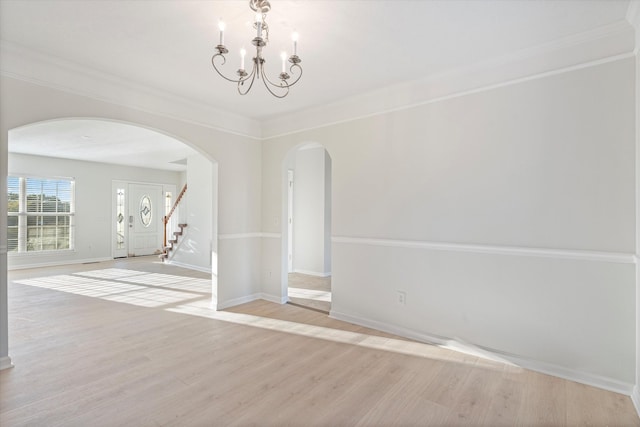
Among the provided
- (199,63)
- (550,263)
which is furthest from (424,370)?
(199,63)

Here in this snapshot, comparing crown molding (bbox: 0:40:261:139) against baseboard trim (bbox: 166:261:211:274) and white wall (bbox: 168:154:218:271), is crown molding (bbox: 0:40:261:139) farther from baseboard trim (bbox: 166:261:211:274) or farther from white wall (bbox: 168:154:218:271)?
baseboard trim (bbox: 166:261:211:274)

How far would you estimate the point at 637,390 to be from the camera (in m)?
→ 2.14

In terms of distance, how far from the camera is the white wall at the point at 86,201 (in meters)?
7.35

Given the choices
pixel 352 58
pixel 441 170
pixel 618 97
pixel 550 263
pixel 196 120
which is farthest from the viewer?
pixel 196 120

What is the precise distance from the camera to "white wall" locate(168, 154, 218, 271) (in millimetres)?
7012

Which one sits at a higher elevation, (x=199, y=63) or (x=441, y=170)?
(x=199, y=63)

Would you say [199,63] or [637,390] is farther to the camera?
[199,63]

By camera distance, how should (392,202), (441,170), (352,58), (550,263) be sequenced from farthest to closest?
1. (392,202)
2. (441,170)
3. (352,58)
4. (550,263)

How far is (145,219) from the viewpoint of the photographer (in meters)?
9.45

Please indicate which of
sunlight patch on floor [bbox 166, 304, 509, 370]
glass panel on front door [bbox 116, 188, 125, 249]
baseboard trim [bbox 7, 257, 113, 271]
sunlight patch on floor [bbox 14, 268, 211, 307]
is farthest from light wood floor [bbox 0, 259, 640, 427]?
glass panel on front door [bbox 116, 188, 125, 249]

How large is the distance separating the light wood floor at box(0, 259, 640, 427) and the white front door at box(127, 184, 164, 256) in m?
5.52

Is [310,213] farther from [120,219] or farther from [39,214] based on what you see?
[39,214]

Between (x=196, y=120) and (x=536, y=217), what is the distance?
386 centimetres

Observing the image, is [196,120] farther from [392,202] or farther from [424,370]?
[424,370]
